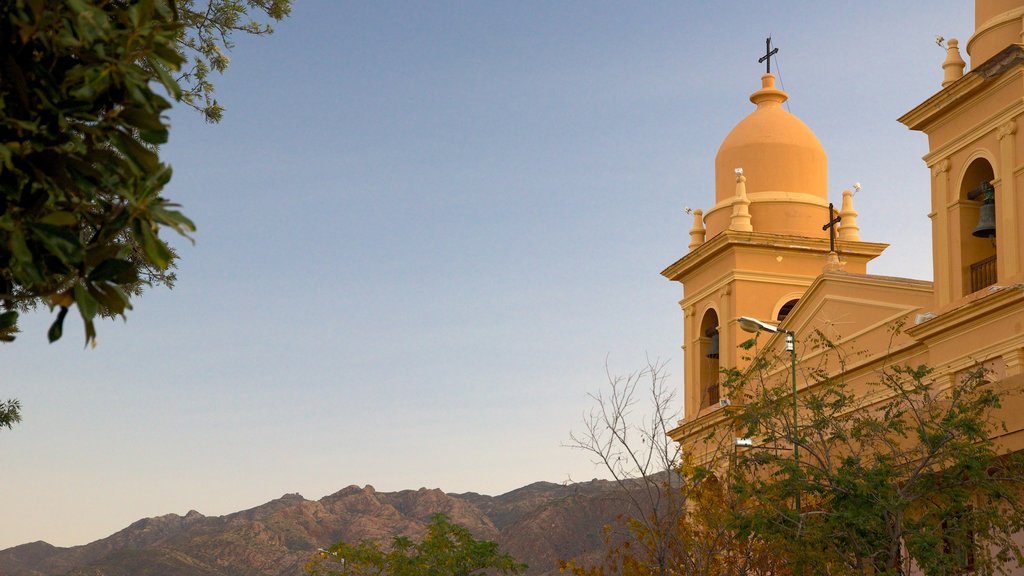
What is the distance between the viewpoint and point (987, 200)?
21875 mm

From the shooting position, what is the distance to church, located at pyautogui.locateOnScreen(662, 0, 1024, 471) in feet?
68.7

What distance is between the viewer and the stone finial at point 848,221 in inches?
1201

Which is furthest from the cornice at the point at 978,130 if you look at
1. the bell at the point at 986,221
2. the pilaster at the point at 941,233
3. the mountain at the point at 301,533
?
the mountain at the point at 301,533

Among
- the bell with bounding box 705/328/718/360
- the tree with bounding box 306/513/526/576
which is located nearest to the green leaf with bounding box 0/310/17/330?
the tree with bounding box 306/513/526/576

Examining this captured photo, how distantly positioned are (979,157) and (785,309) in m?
9.53

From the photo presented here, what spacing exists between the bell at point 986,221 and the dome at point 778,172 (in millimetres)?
9057

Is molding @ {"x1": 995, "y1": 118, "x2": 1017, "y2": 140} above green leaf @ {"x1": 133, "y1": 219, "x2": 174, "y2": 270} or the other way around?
above

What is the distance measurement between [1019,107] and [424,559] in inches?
596

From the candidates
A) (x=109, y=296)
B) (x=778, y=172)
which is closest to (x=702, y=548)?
(x=778, y=172)

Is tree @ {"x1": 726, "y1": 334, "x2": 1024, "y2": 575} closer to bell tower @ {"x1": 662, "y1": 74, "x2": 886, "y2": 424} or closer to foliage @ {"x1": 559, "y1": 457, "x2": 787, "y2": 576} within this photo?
foliage @ {"x1": 559, "y1": 457, "x2": 787, "y2": 576}

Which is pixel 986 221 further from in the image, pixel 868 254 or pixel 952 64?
pixel 868 254

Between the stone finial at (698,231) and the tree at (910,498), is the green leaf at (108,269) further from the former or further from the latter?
the stone finial at (698,231)

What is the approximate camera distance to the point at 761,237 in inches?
1200

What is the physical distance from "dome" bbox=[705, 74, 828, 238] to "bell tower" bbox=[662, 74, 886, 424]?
2 centimetres
